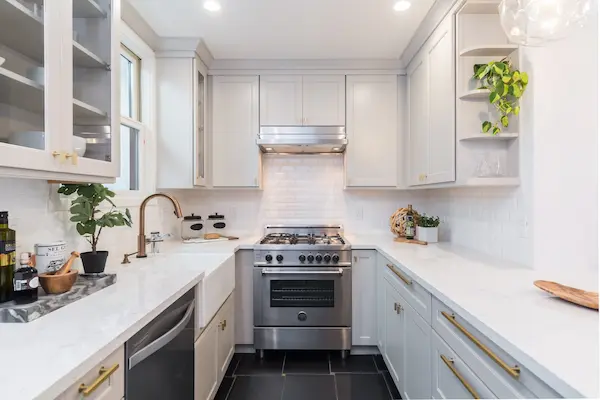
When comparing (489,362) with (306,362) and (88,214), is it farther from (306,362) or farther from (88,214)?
(306,362)

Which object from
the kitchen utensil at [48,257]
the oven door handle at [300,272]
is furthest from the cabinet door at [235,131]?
the kitchen utensil at [48,257]

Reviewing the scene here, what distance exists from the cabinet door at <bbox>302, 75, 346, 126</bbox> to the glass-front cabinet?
1.77 m

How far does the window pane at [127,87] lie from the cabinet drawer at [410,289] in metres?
2.23

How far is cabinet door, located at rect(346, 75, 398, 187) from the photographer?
3.03 metres

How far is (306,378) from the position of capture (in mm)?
2436

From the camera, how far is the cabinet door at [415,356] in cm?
162

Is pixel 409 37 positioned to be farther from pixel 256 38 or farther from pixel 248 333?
pixel 248 333

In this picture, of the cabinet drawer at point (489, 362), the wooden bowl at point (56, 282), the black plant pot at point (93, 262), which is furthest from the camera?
the black plant pot at point (93, 262)

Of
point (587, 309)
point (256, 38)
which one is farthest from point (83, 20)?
point (587, 309)

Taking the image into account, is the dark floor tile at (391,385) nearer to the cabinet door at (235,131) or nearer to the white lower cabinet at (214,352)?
the white lower cabinet at (214,352)

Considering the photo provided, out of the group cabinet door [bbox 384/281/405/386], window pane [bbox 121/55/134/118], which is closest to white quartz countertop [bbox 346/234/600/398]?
cabinet door [bbox 384/281/405/386]

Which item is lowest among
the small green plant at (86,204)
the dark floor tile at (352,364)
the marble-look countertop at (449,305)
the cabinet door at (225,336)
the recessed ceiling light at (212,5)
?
the dark floor tile at (352,364)

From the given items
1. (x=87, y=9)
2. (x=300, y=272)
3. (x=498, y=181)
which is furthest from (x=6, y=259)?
(x=498, y=181)

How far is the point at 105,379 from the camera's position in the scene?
0.92 metres
